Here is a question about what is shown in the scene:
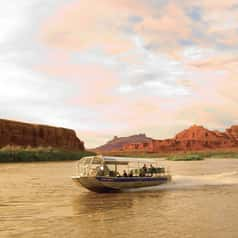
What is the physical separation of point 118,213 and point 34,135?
4323 inches

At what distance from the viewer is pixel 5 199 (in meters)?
20.4

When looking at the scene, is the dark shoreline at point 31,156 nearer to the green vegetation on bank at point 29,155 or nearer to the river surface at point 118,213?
the green vegetation on bank at point 29,155

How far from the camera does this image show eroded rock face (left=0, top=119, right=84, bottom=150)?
113750 mm

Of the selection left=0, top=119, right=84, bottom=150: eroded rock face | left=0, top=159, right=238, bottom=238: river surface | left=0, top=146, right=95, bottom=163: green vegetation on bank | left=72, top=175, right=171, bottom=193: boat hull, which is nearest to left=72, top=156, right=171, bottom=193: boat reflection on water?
left=72, top=175, right=171, bottom=193: boat hull

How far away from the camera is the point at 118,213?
16.6 m

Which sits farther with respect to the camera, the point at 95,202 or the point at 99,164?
the point at 99,164

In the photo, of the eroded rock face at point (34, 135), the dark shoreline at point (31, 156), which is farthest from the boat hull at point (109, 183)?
the eroded rock face at point (34, 135)

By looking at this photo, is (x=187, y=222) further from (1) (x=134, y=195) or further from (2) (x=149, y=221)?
(1) (x=134, y=195)

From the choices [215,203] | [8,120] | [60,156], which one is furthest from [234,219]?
[8,120]

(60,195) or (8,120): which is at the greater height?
(8,120)

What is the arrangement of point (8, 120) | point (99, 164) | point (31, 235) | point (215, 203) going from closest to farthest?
point (31, 235), point (215, 203), point (99, 164), point (8, 120)

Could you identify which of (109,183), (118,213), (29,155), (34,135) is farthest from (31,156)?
(118,213)

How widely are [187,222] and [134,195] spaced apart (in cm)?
873

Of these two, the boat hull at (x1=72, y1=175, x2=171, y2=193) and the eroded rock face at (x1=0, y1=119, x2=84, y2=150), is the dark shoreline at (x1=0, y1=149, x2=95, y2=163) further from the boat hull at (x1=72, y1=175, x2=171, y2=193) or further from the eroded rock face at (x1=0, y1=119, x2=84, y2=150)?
the boat hull at (x1=72, y1=175, x2=171, y2=193)
